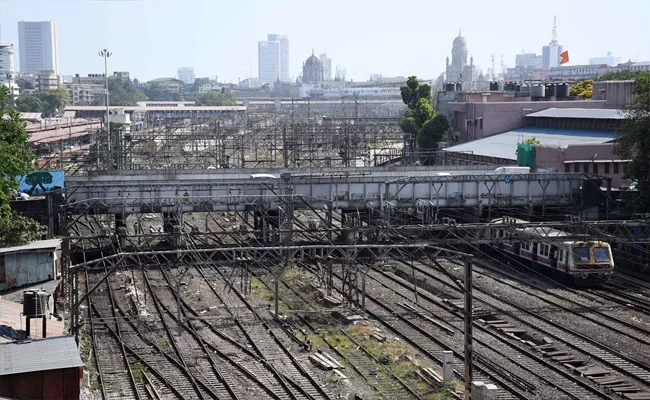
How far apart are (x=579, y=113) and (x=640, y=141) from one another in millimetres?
15221

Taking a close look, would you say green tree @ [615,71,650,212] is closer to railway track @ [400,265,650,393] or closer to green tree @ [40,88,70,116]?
railway track @ [400,265,650,393]

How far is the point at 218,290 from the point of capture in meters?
22.0

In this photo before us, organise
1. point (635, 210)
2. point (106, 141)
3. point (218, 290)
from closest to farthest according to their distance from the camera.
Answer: point (218, 290) < point (635, 210) < point (106, 141)

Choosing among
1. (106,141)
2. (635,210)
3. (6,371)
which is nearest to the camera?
(6,371)

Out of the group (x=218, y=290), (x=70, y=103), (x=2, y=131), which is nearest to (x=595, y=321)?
(x=218, y=290)

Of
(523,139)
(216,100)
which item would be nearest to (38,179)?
(523,139)

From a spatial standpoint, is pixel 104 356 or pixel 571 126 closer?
pixel 104 356

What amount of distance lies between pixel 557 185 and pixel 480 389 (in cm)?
1787

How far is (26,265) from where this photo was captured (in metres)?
19.8

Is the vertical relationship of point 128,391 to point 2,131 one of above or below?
below

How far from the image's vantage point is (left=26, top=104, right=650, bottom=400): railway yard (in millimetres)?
14477

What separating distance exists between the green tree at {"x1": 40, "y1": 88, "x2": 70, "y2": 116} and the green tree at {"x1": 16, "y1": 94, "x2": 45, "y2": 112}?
1.66 meters

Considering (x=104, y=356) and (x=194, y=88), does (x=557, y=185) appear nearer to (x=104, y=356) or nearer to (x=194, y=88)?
(x=104, y=356)

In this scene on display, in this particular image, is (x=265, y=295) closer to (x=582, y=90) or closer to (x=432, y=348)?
(x=432, y=348)
